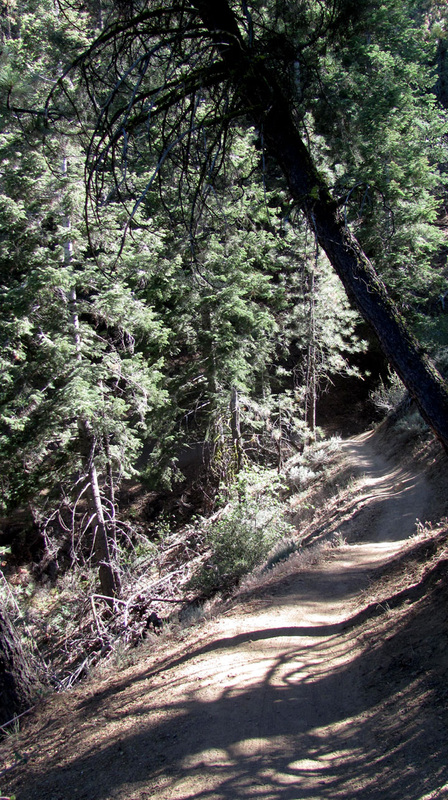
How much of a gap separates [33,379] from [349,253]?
28.4ft

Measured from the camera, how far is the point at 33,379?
11023mm

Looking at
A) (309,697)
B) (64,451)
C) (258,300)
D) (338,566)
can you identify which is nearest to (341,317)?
(258,300)

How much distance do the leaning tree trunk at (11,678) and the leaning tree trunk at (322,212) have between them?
196 inches

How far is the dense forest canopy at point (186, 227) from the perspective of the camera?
13.8 feet

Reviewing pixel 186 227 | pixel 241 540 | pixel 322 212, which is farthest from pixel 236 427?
pixel 322 212

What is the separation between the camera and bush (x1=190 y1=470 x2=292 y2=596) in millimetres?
7840

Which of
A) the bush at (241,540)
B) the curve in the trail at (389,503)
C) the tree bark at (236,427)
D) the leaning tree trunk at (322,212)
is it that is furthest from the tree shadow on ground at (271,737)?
the tree bark at (236,427)

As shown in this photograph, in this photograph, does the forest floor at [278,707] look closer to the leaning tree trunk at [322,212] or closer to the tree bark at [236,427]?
the leaning tree trunk at [322,212]

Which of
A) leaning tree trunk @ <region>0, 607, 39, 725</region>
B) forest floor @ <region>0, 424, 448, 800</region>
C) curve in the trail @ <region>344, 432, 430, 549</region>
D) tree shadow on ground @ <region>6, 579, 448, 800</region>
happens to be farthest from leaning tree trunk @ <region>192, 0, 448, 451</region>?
leaning tree trunk @ <region>0, 607, 39, 725</region>

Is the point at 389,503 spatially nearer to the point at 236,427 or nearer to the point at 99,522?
the point at 99,522

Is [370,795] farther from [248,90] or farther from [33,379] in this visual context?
[33,379]

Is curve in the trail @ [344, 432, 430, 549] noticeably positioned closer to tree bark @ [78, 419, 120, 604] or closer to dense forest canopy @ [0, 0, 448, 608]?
dense forest canopy @ [0, 0, 448, 608]

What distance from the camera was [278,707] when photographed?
3793 millimetres

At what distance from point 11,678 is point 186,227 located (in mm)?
5216
